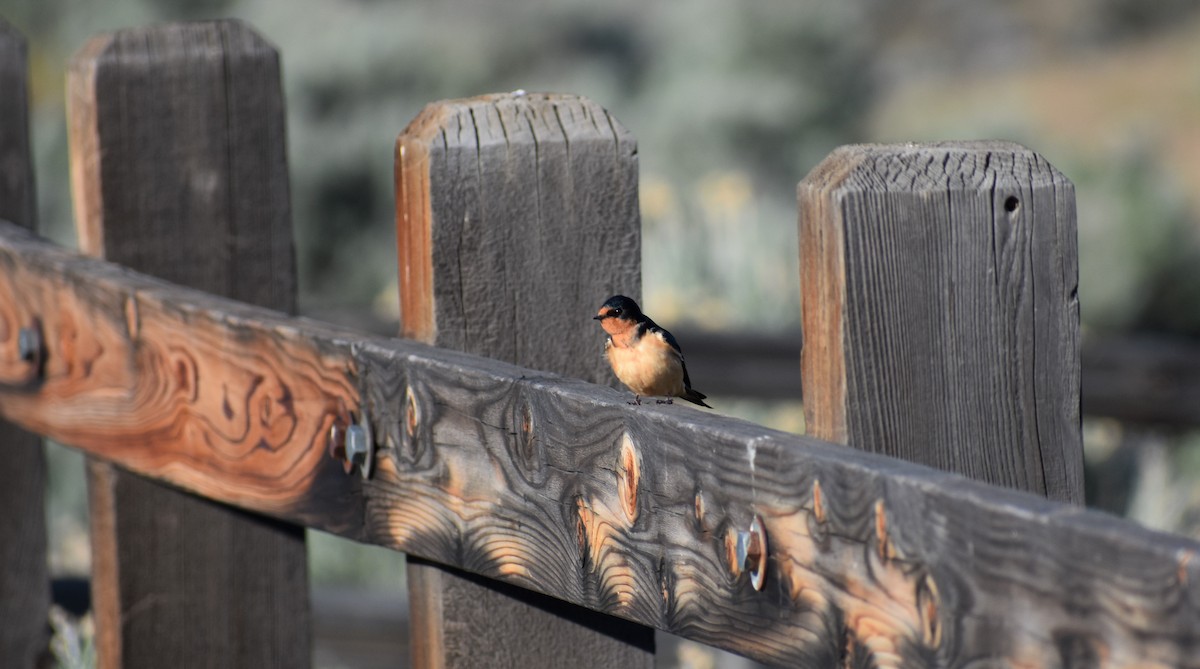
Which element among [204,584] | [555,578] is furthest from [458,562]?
[204,584]

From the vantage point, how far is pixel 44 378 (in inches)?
96.9

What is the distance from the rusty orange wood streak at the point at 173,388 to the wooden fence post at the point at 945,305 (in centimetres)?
78

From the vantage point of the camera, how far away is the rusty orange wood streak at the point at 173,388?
1.99m

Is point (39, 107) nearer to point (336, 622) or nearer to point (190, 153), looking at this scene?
point (336, 622)

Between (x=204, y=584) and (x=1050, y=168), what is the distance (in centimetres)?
154

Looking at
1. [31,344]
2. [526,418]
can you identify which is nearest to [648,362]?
[31,344]

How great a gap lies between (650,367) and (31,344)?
1.31 metres

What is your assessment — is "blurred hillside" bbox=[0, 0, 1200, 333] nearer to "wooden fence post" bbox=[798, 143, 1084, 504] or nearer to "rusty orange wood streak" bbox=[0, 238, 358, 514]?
"rusty orange wood streak" bbox=[0, 238, 358, 514]

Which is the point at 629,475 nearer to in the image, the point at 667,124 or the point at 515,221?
the point at 515,221

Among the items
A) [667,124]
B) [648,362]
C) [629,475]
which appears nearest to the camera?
[629,475]

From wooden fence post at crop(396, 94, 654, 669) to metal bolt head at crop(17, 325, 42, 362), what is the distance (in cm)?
91

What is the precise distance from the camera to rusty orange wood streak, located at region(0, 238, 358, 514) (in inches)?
78.2

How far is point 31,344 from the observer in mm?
2471

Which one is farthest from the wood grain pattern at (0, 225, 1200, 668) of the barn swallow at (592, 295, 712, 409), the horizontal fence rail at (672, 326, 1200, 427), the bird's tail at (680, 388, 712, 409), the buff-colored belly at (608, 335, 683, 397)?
the horizontal fence rail at (672, 326, 1200, 427)
